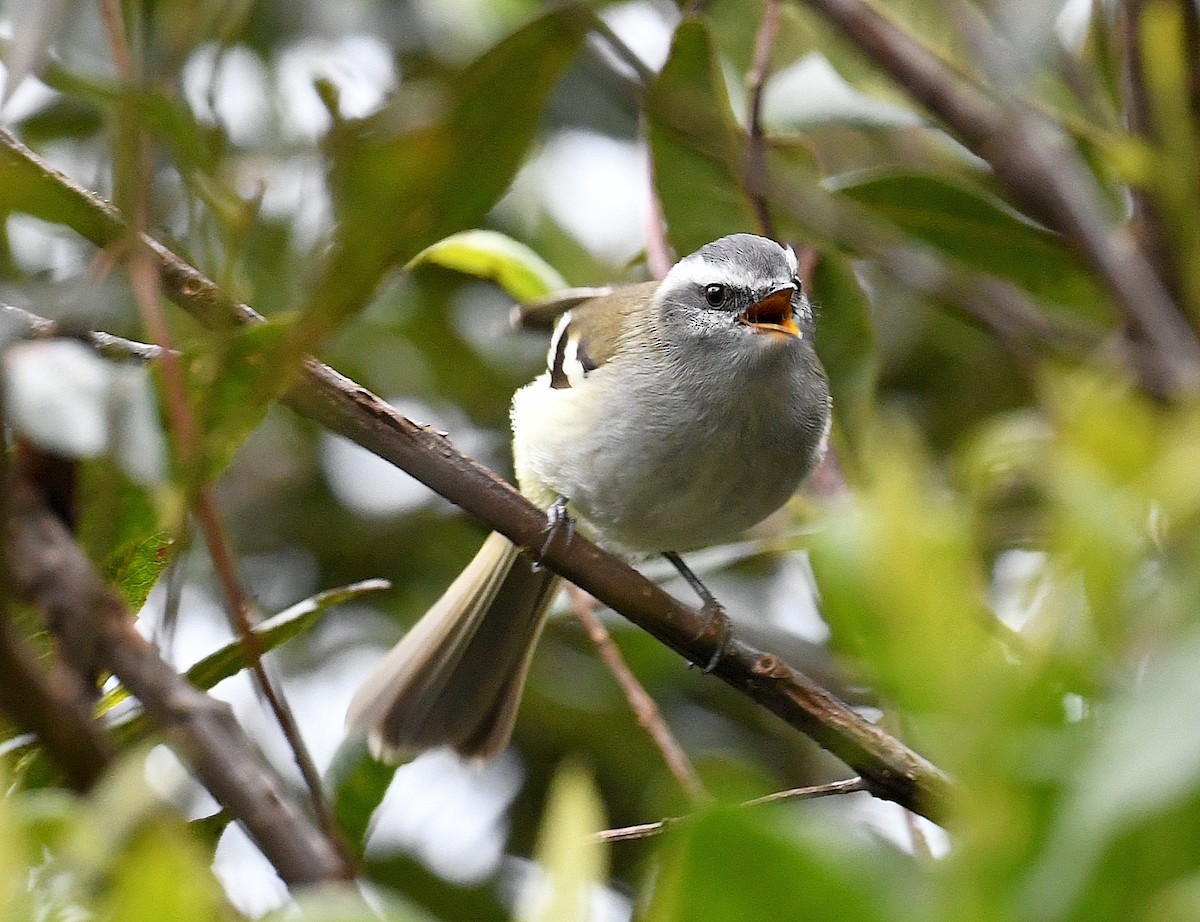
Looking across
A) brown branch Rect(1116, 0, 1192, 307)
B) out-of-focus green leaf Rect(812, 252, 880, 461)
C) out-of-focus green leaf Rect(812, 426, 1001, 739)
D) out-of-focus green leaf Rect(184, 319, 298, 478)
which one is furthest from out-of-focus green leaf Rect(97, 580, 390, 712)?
brown branch Rect(1116, 0, 1192, 307)

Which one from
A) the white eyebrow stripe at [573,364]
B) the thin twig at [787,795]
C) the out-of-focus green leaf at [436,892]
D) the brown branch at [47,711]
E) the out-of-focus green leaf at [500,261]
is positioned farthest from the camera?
the white eyebrow stripe at [573,364]

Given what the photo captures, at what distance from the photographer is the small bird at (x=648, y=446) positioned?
2.95 meters

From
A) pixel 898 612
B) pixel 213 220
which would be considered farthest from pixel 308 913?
pixel 213 220

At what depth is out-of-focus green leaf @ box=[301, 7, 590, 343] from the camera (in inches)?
36.6

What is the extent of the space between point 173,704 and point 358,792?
3.12 ft

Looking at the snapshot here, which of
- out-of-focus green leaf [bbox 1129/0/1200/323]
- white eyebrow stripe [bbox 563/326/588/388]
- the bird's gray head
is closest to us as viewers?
out-of-focus green leaf [bbox 1129/0/1200/323]

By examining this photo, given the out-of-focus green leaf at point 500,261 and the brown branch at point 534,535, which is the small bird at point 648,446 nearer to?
the out-of-focus green leaf at point 500,261

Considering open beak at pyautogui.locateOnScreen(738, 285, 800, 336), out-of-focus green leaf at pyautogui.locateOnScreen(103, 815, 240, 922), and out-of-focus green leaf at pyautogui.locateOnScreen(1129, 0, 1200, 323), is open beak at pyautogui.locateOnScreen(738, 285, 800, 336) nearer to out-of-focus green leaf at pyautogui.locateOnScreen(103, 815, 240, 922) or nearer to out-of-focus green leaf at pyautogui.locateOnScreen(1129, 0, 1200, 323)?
out-of-focus green leaf at pyautogui.locateOnScreen(1129, 0, 1200, 323)

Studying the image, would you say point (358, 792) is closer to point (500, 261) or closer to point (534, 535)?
point (534, 535)

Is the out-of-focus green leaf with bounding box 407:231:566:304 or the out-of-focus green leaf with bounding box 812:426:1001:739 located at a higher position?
the out-of-focus green leaf with bounding box 812:426:1001:739

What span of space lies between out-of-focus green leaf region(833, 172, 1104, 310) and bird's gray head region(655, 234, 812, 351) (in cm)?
23

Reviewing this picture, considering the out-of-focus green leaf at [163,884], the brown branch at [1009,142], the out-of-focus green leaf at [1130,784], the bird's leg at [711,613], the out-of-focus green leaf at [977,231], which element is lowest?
the bird's leg at [711,613]

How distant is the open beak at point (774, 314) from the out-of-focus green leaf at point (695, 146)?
1.08 feet

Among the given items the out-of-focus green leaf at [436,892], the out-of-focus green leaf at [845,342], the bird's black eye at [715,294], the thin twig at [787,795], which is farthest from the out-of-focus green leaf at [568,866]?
the bird's black eye at [715,294]
